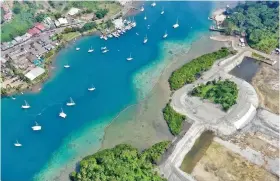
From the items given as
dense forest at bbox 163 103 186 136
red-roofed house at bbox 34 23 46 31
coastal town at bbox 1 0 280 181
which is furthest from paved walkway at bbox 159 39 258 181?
red-roofed house at bbox 34 23 46 31

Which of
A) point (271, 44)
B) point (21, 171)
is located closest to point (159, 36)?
point (271, 44)

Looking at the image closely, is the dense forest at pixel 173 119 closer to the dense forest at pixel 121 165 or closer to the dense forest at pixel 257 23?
the dense forest at pixel 121 165

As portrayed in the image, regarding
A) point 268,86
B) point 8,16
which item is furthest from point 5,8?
point 268,86

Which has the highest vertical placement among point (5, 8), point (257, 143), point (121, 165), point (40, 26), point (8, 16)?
point (5, 8)

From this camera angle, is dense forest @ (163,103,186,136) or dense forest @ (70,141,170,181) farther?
dense forest @ (163,103,186,136)

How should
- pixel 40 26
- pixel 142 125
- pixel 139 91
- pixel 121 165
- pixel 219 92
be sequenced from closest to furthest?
pixel 121 165, pixel 142 125, pixel 219 92, pixel 139 91, pixel 40 26

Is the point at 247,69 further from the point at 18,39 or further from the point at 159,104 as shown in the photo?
the point at 18,39

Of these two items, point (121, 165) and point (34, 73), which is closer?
point (121, 165)

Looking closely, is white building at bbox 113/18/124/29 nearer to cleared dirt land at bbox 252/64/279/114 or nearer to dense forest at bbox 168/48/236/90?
dense forest at bbox 168/48/236/90
